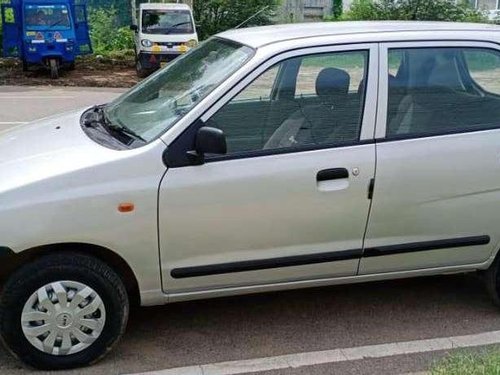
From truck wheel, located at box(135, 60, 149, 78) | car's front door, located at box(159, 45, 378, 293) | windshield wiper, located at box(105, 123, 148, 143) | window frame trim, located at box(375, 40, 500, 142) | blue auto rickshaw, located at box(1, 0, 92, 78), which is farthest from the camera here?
truck wheel, located at box(135, 60, 149, 78)

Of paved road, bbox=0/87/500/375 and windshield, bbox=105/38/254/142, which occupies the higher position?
windshield, bbox=105/38/254/142

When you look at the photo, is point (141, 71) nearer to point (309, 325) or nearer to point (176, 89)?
point (176, 89)

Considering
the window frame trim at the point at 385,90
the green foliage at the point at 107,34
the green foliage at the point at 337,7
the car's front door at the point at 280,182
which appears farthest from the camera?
the green foliage at the point at 337,7

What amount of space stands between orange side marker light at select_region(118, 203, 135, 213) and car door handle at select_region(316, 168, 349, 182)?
986mm

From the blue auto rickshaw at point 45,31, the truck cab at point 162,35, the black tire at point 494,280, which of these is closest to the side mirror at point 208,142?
the black tire at point 494,280

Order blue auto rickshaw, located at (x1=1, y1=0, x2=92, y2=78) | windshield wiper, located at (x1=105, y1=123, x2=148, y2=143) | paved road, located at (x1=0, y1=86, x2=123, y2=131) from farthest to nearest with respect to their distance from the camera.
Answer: blue auto rickshaw, located at (x1=1, y1=0, x2=92, y2=78) < paved road, located at (x1=0, y1=86, x2=123, y2=131) < windshield wiper, located at (x1=105, y1=123, x2=148, y2=143)

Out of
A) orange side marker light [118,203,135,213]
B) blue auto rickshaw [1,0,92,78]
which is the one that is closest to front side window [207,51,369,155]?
orange side marker light [118,203,135,213]

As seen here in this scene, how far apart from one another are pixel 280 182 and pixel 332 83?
71 centimetres

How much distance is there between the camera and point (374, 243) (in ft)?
12.4

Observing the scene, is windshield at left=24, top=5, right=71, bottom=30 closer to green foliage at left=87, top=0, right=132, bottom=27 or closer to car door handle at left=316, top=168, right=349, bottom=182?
green foliage at left=87, top=0, right=132, bottom=27

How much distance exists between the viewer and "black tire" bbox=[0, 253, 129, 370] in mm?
3318

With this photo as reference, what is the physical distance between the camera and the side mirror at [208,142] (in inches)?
133

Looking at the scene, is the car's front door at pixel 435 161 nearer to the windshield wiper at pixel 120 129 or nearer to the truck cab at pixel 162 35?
the windshield wiper at pixel 120 129

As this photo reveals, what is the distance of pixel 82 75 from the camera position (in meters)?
18.6
